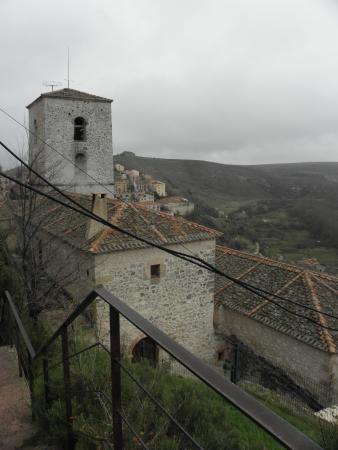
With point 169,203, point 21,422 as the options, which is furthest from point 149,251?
point 169,203

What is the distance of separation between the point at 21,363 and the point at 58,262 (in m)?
8.45

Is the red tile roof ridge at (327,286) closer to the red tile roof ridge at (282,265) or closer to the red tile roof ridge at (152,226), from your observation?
the red tile roof ridge at (282,265)

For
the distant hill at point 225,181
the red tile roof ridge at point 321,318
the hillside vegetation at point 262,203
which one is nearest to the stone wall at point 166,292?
the red tile roof ridge at point 321,318

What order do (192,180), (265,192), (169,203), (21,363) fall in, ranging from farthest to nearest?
(265,192)
(192,180)
(169,203)
(21,363)

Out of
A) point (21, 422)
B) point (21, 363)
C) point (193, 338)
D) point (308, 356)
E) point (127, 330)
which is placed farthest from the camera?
point (193, 338)

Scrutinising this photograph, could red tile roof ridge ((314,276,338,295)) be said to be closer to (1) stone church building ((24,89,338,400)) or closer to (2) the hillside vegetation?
(1) stone church building ((24,89,338,400))

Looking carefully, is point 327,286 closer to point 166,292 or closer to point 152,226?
point 166,292

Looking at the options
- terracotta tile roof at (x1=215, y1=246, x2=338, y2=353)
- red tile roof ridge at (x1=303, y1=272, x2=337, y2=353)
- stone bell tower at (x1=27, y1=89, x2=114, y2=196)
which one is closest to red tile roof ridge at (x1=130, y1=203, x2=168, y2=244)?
terracotta tile roof at (x1=215, y1=246, x2=338, y2=353)

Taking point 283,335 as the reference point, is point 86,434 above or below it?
above

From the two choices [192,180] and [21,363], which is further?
[192,180]

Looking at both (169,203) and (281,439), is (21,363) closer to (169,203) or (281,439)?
(281,439)

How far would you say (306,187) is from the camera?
105438mm

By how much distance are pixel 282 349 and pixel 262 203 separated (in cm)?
8454

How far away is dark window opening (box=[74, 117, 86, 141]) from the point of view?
20.7 m
